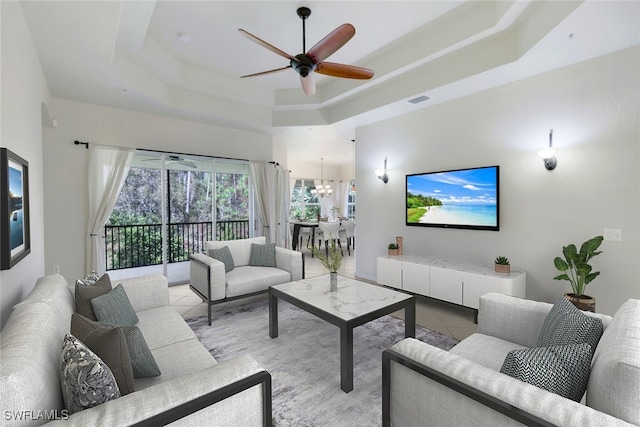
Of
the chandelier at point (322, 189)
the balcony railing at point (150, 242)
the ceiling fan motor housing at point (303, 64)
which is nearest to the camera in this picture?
the ceiling fan motor housing at point (303, 64)

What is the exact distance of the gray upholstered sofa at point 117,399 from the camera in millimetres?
912

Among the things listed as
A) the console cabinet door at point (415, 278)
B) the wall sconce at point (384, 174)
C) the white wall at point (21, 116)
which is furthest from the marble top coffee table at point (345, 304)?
the wall sconce at point (384, 174)

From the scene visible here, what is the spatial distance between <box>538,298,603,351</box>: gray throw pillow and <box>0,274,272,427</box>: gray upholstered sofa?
4.60 feet

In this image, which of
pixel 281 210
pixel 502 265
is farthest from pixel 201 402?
pixel 281 210

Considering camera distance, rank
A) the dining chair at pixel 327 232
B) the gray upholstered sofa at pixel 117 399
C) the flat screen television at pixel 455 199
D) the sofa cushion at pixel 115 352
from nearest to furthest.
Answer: the gray upholstered sofa at pixel 117 399
the sofa cushion at pixel 115 352
the flat screen television at pixel 455 199
the dining chair at pixel 327 232

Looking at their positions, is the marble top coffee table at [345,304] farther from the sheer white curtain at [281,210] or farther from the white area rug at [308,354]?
the sheer white curtain at [281,210]

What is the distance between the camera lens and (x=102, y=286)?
213cm

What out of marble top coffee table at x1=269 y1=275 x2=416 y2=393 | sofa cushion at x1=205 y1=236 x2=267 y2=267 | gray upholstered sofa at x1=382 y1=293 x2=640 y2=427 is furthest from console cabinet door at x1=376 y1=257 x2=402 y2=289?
gray upholstered sofa at x1=382 y1=293 x2=640 y2=427

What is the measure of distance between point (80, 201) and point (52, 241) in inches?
25.1

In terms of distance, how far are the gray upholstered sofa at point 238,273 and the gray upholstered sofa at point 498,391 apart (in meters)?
2.41

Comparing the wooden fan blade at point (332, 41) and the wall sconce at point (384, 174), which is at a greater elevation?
the wooden fan blade at point (332, 41)

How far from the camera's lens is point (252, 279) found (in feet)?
11.9

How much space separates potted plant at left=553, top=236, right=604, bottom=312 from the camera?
273 centimetres

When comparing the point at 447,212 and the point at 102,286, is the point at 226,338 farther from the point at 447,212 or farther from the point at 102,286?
the point at 447,212
